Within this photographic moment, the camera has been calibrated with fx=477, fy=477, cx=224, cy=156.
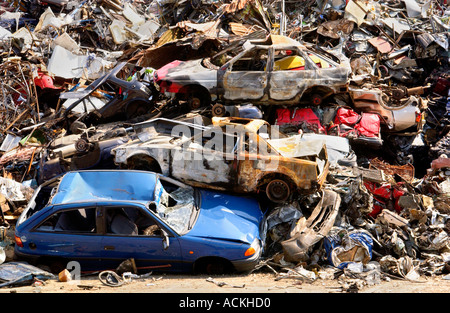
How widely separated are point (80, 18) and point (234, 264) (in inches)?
517

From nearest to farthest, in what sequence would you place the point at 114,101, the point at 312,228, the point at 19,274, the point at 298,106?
the point at 19,274 → the point at 312,228 → the point at 298,106 → the point at 114,101

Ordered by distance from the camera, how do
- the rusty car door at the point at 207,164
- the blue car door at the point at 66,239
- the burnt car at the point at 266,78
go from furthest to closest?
the burnt car at the point at 266,78 < the rusty car door at the point at 207,164 < the blue car door at the point at 66,239

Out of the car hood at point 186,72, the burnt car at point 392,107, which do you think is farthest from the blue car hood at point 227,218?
the burnt car at point 392,107

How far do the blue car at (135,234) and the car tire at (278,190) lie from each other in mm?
746

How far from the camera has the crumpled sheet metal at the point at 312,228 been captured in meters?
7.29

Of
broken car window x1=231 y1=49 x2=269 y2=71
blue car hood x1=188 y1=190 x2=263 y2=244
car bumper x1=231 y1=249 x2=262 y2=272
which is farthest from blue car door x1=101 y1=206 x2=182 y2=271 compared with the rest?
broken car window x1=231 y1=49 x2=269 y2=71

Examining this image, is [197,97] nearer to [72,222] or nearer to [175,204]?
[175,204]

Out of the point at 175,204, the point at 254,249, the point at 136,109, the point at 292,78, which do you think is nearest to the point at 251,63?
the point at 292,78

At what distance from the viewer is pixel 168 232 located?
6855 millimetres

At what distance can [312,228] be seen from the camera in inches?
299

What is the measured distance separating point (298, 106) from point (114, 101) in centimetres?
434

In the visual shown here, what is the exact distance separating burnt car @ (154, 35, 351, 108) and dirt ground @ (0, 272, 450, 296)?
492 centimetres

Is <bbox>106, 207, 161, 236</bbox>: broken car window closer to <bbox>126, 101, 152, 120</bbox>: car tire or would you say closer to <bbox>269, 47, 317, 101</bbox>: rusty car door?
<bbox>126, 101, 152, 120</bbox>: car tire

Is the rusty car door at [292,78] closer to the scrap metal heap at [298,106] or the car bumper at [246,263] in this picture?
the scrap metal heap at [298,106]
